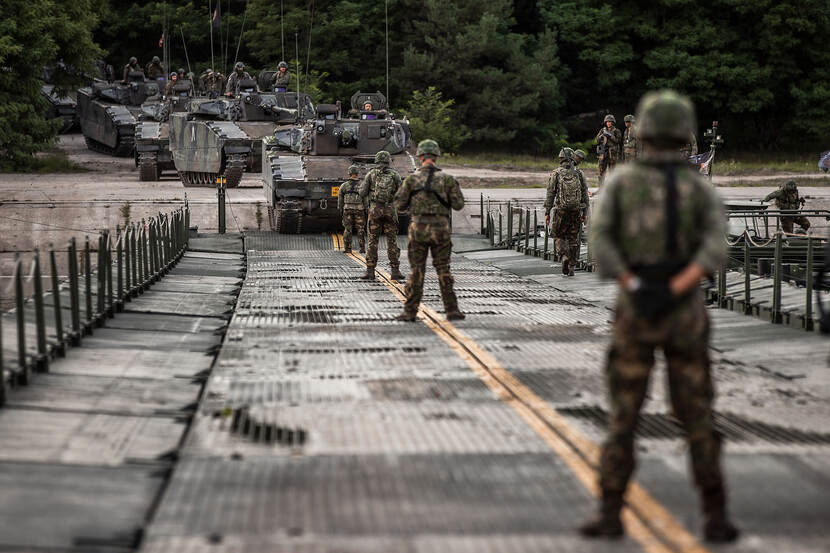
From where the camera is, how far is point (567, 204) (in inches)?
759

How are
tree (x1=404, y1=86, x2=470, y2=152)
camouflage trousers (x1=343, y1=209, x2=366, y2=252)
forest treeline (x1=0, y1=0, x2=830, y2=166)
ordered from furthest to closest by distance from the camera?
forest treeline (x1=0, y1=0, x2=830, y2=166) → tree (x1=404, y1=86, x2=470, y2=152) → camouflage trousers (x1=343, y1=209, x2=366, y2=252)

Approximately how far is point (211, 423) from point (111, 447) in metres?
0.83

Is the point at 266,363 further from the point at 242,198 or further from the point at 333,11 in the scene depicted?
the point at 333,11

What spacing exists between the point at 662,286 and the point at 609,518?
1.06 meters

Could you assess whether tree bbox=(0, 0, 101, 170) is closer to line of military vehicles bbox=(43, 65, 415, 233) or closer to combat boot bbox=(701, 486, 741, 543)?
line of military vehicles bbox=(43, 65, 415, 233)

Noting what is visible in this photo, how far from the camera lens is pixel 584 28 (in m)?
61.7

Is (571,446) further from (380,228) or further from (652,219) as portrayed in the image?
(380,228)

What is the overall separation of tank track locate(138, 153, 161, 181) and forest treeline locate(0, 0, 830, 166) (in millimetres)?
17757

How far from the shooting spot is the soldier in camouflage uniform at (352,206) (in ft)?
77.1

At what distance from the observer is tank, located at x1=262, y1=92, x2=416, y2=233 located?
26.6 metres

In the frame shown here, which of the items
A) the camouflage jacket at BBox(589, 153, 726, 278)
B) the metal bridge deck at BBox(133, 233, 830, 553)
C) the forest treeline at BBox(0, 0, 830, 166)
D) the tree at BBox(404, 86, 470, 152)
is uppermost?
the forest treeline at BBox(0, 0, 830, 166)

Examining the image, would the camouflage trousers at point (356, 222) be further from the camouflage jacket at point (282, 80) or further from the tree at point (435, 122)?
the tree at point (435, 122)

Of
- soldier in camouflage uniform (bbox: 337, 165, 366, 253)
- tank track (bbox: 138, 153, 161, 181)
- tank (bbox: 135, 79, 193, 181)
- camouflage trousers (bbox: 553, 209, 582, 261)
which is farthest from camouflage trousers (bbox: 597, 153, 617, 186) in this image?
tank track (bbox: 138, 153, 161, 181)

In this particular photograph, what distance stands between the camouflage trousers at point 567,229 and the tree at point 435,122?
117 ft
